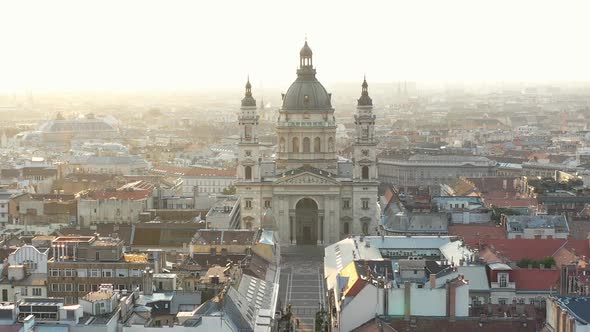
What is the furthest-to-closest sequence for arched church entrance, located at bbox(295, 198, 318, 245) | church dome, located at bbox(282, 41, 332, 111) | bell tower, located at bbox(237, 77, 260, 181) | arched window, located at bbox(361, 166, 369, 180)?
church dome, located at bbox(282, 41, 332, 111) → arched church entrance, located at bbox(295, 198, 318, 245) → bell tower, located at bbox(237, 77, 260, 181) → arched window, located at bbox(361, 166, 369, 180)

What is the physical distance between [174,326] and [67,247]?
1931 cm

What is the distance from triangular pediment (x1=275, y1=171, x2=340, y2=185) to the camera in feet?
390

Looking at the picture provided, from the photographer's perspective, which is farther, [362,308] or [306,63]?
[306,63]

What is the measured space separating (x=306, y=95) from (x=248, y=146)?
931 centimetres

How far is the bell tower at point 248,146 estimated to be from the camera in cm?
12038

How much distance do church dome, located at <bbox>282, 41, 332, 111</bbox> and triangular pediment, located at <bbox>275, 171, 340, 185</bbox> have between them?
350 inches

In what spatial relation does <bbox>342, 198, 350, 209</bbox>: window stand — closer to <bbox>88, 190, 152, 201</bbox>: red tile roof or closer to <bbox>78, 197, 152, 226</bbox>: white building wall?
<bbox>78, 197, 152, 226</bbox>: white building wall

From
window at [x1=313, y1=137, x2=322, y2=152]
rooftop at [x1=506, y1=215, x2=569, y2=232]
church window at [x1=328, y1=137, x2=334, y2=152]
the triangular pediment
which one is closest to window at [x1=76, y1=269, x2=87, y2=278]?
rooftop at [x1=506, y1=215, x2=569, y2=232]

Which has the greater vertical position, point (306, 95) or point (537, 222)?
point (306, 95)

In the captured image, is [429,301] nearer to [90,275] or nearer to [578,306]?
[578,306]

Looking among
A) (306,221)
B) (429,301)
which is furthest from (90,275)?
(306,221)

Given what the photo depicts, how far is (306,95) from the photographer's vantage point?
4929 inches

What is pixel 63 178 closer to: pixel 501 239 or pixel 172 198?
pixel 172 198

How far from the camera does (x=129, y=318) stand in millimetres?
61312
